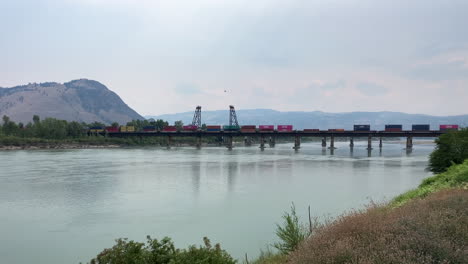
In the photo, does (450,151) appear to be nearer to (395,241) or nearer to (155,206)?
(155,206)

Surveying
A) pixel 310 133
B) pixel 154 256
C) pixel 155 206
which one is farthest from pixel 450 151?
pixel 310 133

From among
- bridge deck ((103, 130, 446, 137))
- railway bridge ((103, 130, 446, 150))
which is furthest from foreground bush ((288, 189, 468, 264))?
bridge deck ((103, 130, 446, 137))

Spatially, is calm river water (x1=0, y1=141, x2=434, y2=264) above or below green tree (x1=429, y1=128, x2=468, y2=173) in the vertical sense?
below

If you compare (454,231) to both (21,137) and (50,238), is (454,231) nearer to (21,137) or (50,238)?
(50,238)

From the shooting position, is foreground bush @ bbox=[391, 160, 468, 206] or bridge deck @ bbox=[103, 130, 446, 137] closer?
foreground bush @ bbox=[391, 160, 468, 206]

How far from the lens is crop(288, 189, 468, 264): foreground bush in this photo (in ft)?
24.6

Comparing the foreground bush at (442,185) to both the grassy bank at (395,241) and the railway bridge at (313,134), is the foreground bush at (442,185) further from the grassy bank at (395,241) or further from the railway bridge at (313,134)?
the railway bridge at (313,134)

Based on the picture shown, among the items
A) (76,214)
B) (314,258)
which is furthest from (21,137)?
(314,258)

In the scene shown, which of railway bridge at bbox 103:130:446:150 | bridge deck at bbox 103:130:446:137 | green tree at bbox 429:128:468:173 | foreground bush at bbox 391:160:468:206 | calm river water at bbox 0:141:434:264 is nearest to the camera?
foreground bush at bbox 391:160:468:206

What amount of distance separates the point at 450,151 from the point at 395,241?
45.5 meters

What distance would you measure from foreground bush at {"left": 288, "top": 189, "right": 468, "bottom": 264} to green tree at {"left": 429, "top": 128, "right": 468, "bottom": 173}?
128ft

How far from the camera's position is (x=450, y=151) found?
153 ft

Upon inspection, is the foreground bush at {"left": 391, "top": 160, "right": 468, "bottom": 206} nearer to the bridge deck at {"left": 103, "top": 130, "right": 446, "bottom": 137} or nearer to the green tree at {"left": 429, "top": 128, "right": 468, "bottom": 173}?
the green tree at {"left": 429, "top": 128, "right": 468, "bottom": 173}

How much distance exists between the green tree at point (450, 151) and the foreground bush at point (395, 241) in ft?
128
